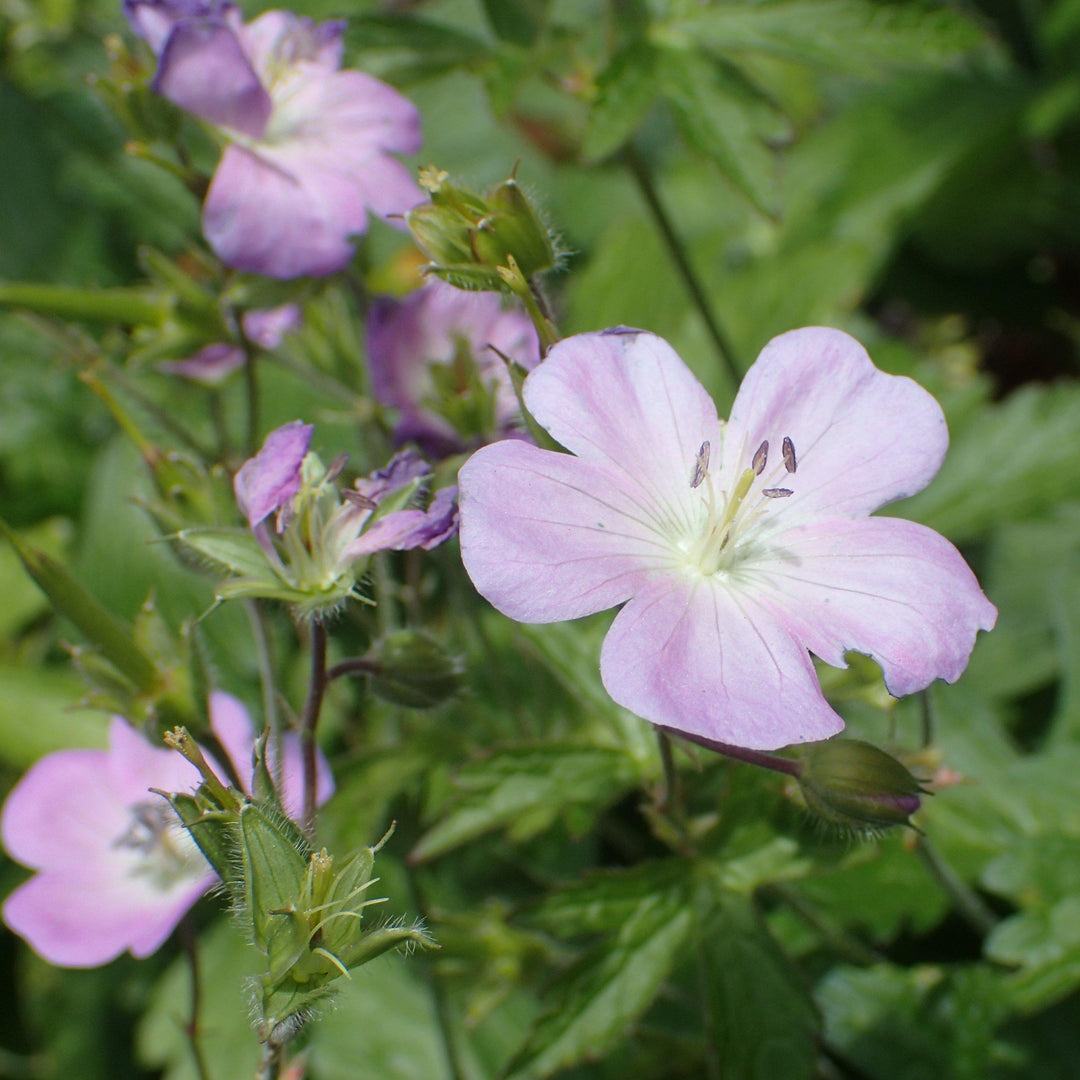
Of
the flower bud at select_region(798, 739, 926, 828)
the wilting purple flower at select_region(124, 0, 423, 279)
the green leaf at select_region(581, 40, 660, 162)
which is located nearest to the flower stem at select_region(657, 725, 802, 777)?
the flower bud at select_region(798, 739, 926, 828)

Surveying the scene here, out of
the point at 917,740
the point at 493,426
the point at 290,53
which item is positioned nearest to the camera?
the point at 493,426

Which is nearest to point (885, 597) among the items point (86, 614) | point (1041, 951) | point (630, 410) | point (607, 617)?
point (630, 410)

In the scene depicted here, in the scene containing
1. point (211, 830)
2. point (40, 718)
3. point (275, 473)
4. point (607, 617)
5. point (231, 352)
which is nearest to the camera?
point (211, 830)

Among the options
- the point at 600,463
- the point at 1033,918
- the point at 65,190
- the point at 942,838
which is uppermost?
the point at 600,463

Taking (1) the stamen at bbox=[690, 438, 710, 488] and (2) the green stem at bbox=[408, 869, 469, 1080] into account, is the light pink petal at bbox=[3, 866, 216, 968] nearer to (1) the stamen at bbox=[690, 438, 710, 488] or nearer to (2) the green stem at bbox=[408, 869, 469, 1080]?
(2) the green stem at bbox=[408, 869, 469, 1080]

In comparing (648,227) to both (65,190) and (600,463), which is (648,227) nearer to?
(65,190)

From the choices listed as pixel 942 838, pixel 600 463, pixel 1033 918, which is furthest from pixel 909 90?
pixel 600 463

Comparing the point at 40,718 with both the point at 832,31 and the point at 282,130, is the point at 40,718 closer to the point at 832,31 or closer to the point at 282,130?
the point at 282,130
